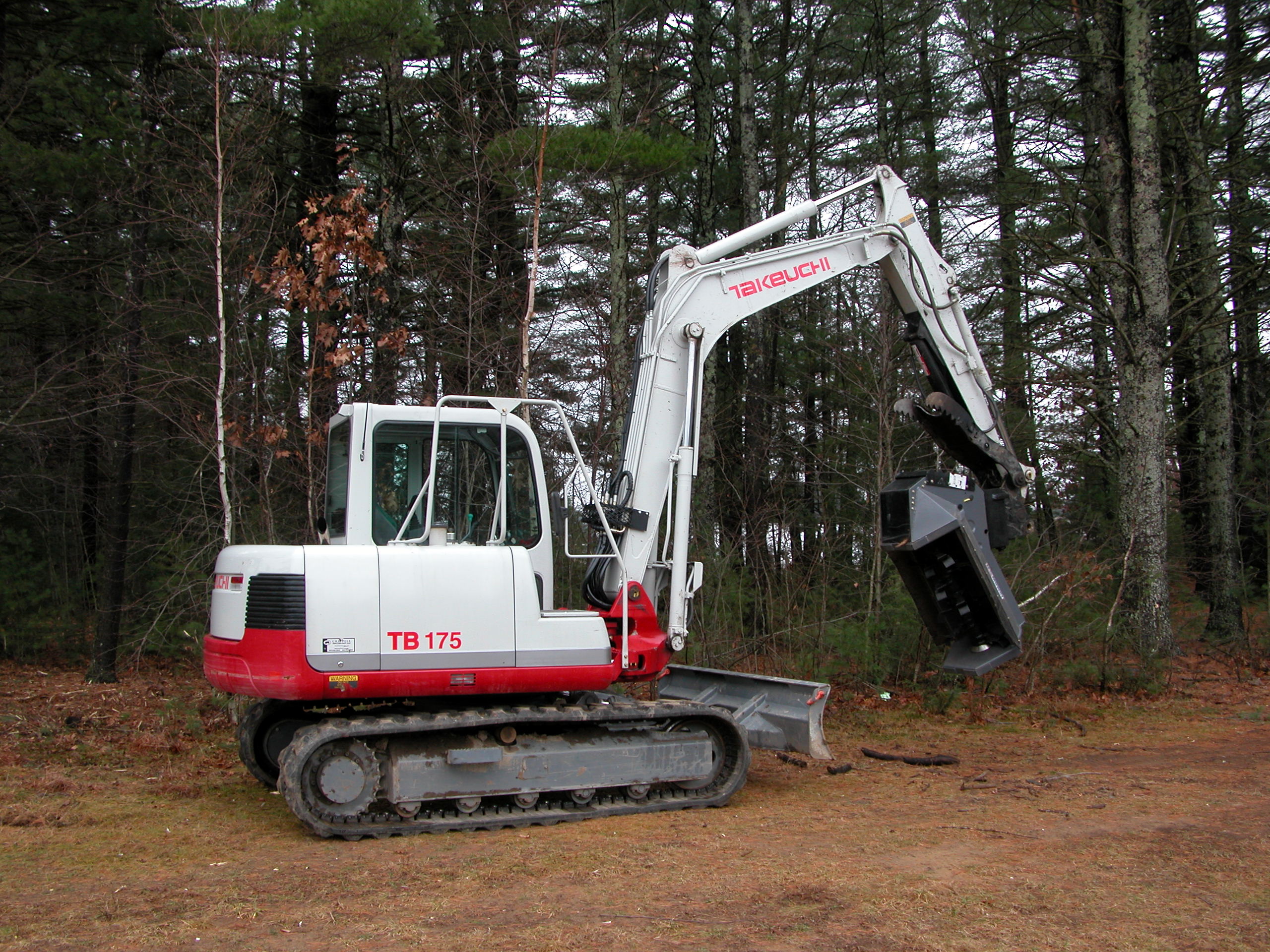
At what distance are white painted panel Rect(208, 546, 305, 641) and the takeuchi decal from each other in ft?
11.9

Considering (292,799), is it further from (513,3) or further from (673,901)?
(513,3)

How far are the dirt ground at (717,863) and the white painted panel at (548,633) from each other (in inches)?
40.8

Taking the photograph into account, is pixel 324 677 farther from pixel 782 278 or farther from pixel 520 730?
pixel 782 278

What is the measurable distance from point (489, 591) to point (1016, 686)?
731 centimetres

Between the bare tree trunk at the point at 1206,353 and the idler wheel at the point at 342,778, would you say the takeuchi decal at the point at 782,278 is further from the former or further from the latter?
the bare tree trunk at the point at 1206,353

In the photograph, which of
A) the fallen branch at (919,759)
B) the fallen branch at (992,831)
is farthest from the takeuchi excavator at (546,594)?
the fallen branch at (992,831)

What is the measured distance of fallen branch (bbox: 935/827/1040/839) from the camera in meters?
6.17

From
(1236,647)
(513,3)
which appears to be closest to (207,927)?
(513,3)

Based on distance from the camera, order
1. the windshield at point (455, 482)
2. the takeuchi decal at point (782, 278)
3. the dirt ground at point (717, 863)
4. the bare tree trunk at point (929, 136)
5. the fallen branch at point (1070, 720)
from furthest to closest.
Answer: the bare tree trunk at point (929, 136)
the fallen branch at point (1070, 720)
the takeuchi decal at point (782, 278)
the windshield at point (455, 482)
the dirt ground at point (717, 863)

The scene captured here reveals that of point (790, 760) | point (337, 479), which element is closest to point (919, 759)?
point (790, 760)

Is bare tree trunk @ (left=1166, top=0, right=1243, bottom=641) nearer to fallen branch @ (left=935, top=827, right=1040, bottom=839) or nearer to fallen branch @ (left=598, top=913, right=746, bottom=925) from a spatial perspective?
fallen branch @ (left=935, top=827, right=1040, bottom=839)

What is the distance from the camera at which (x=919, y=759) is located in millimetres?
8578

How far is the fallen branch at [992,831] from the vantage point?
617cm

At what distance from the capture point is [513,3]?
495 inches
